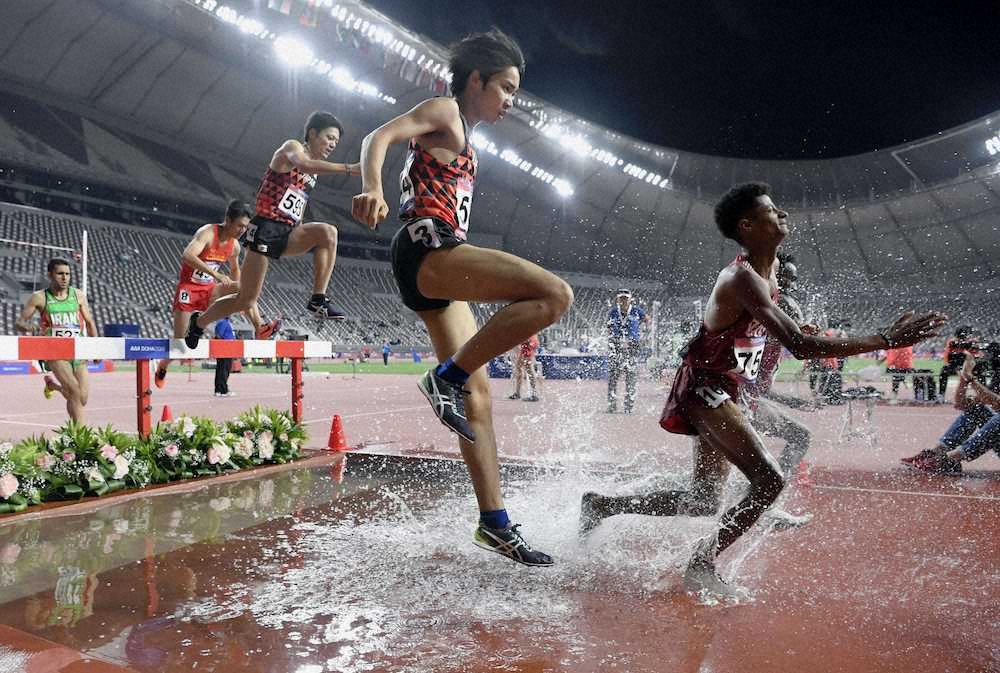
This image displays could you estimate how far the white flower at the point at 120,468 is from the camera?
495cm

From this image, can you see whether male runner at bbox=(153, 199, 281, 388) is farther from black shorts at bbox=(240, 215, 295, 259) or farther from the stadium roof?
the stadium roof

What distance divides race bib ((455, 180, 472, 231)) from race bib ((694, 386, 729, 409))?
1.21m

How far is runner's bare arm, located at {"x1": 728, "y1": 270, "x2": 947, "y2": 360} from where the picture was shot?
103 inches

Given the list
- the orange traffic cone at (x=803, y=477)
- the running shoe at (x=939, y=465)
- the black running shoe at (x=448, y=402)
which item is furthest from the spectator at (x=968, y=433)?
the black running shoe at (x=448, y=402)

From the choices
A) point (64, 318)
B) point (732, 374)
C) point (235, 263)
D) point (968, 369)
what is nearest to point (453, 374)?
point (732, 374)

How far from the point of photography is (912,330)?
2.61m

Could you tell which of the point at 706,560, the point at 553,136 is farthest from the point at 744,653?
the point at 553,136

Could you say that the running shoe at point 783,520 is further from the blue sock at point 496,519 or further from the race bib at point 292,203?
the race bib at point 292,203

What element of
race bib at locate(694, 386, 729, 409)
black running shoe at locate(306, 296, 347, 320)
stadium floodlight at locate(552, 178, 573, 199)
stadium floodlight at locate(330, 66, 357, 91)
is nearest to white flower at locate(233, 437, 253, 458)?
black running shoe at locate(306, 296, 347, 320)

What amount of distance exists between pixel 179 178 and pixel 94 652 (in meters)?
42.8

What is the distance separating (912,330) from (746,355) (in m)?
0.66

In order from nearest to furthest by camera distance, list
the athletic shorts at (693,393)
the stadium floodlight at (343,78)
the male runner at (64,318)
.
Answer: the athletic shorts at (693,393) < the male runner at (64,318) < the stadium floodlight at (343,78)

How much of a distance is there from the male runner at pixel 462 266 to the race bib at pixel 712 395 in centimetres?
69

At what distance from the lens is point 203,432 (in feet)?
18.6
